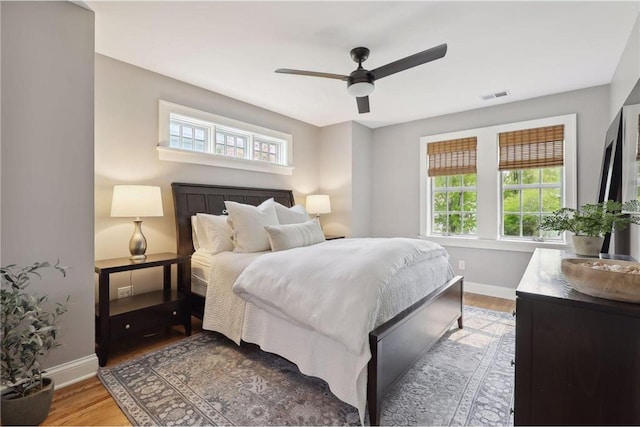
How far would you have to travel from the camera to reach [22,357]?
5.33 feet

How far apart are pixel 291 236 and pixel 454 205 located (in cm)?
281

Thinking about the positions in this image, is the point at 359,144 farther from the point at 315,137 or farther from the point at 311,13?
the point at 311,13

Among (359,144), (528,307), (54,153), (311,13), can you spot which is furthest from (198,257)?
(359,144)

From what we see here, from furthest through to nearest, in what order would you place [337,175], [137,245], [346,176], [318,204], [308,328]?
1. [337,175]
2. [346,176]
3. [318,204]
4. [137,245]
5. [308,328]

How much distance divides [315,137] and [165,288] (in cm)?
328

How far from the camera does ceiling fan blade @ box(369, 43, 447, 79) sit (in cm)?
206

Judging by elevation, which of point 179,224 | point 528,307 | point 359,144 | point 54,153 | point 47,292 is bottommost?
point 47,292

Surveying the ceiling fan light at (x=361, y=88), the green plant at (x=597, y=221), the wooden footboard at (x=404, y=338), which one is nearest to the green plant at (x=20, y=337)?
the wooden footboard at (x=404, y=338)

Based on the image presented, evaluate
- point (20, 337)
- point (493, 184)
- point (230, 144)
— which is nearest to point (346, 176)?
point (230, 144)

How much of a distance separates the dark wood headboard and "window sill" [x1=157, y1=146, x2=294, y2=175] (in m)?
0.29

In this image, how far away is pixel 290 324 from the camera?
79.0 inches

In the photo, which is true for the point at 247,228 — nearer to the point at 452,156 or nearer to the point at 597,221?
the point at 597,221

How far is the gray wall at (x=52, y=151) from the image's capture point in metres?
1.80

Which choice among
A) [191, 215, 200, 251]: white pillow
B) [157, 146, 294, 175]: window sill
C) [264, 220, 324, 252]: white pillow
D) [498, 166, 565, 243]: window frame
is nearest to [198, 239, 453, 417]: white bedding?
[264, 220, 324, 252]: white pillow
